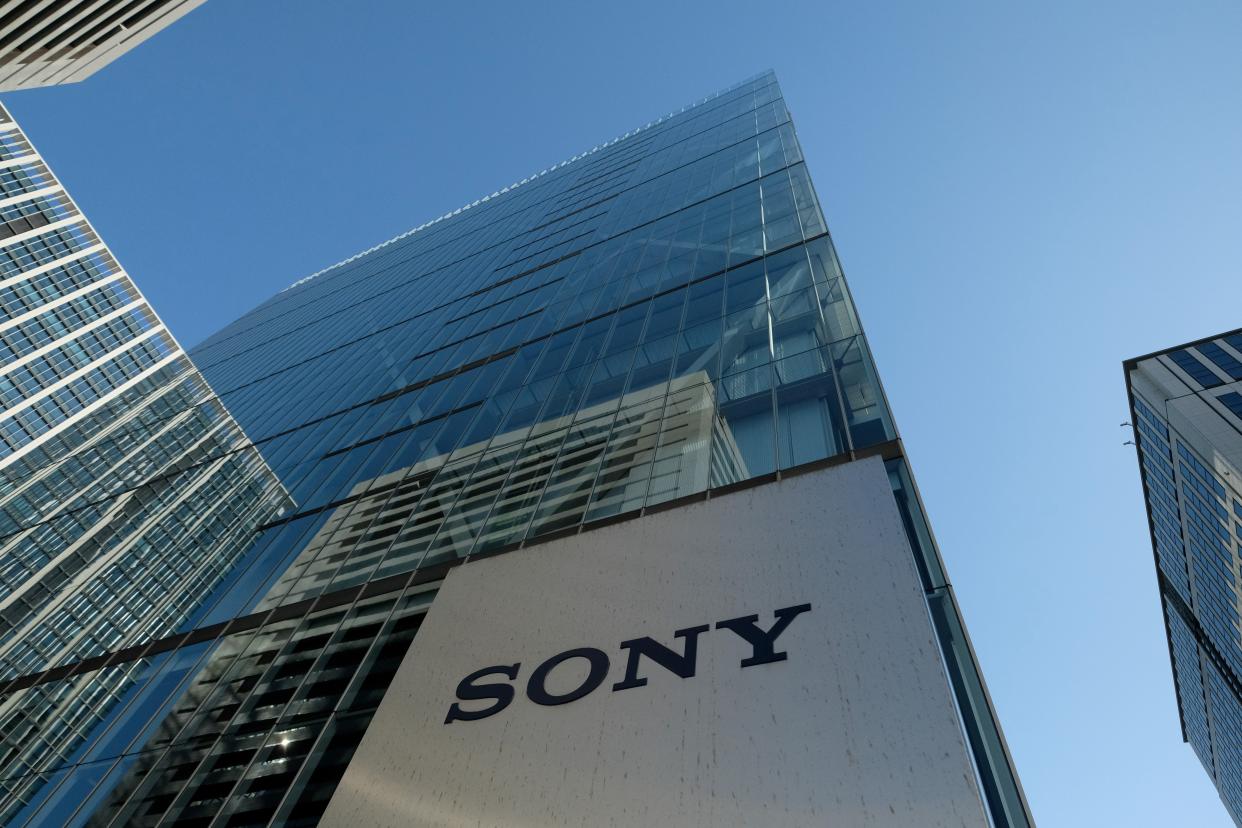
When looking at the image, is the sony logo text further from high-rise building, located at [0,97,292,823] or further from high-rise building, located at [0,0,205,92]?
high-rise building, located at [0,0,205,92]

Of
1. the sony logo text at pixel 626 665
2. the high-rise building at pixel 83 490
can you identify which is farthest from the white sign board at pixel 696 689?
the high-rise building at pixel 83 490

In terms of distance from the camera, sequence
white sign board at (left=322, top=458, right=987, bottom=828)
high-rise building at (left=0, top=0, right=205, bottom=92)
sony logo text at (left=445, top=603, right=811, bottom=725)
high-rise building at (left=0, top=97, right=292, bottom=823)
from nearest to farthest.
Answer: white sign board at (left=322, top=458, right=987, bottom=828) < sony logo text at (left=445, top=603, right=811, bottom=725) < high-rise building at (left=0, top=97, right=292, bottom=823) < high-rise building at (left=0, top=0, right=205, bottom=92)

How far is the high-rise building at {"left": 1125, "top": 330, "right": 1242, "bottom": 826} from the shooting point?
41.8 metres

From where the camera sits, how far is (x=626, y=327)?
1311 cm

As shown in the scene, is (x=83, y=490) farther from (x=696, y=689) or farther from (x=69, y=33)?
(x=696, y=689)

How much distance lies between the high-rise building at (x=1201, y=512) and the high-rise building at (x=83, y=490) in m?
49.6

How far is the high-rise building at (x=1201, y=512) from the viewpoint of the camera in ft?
137

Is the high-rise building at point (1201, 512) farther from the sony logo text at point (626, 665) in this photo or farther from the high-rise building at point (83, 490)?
the high-rise building at point (83, 490)

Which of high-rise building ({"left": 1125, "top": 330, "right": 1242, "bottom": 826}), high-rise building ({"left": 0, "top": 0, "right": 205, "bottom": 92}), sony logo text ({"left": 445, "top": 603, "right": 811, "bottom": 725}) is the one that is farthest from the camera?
high-rise building ({"left": 1125, "top": 330, "right": 1242, "bottom": 826})

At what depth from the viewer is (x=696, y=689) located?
506cm

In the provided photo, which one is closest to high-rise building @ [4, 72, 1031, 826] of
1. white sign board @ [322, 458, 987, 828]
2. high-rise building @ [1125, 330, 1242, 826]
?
white sign board @ [322, 458, 987, 828]

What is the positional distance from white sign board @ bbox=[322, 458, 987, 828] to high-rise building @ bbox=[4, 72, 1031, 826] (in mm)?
22

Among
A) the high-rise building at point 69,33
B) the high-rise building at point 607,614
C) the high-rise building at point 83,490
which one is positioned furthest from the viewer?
the high-rise building at point 69,33

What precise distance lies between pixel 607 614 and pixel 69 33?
23258 millimetres
